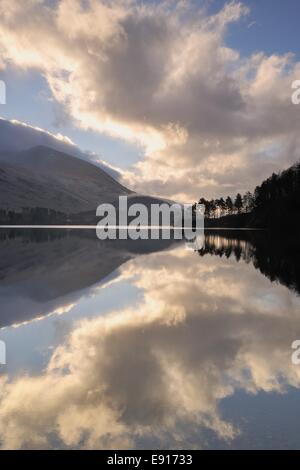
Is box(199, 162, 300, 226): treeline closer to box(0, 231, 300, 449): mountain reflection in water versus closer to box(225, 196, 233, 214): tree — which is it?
box(225, 196, 233, 214): tree

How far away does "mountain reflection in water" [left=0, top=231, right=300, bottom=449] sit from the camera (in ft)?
18.9

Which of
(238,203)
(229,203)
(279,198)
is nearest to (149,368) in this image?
(279,198)

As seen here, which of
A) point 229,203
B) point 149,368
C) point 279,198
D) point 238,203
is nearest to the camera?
point 149,368

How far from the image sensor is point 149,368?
8.37 m

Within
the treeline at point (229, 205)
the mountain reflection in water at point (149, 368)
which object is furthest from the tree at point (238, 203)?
the mountain reflection in water at point (149, 368)

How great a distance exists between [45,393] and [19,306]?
8031 mm

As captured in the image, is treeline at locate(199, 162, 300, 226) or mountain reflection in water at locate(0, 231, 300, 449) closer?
mountain reflection in water at locate(0, 231, 300, 449)

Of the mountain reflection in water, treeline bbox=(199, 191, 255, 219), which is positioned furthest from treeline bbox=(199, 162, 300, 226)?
the mountain reflection in water

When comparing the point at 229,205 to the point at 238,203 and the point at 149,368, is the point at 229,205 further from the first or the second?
the point at 149,368

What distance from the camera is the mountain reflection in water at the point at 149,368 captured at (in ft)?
18.9

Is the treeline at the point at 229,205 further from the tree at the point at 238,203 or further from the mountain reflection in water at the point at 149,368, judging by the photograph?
the mountain reflection in water at the point at 149,368

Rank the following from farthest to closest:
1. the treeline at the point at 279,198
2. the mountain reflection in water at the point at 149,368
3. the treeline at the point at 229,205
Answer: the treeline at the point at 229,205 → the treeline at the point at 279,198 → the mountain reflection in water at the point at 149,368

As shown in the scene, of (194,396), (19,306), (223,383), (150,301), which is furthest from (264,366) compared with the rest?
(19,306)

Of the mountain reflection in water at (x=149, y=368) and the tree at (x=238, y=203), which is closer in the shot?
the mountain reflection in water at (x=149, y=368)
